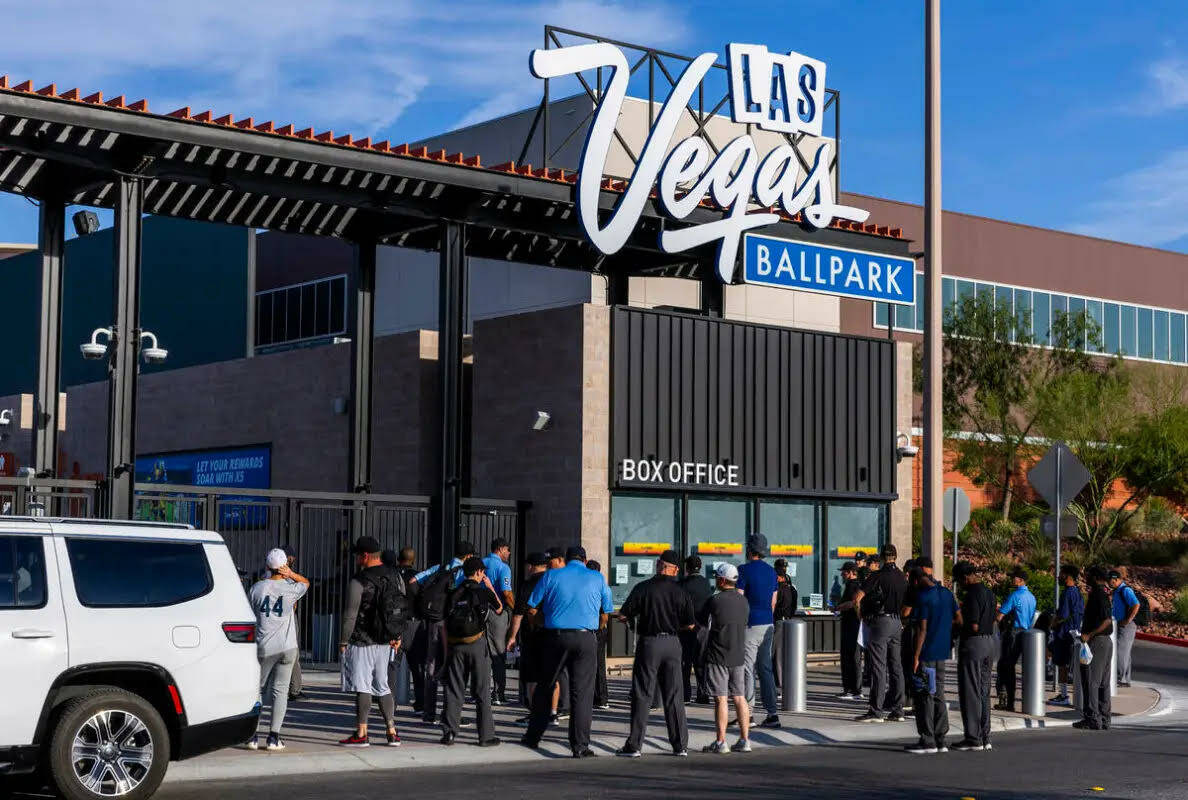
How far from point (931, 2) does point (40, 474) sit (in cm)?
1266

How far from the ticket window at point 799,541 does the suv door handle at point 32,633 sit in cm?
1500

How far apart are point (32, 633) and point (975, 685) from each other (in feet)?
28.7

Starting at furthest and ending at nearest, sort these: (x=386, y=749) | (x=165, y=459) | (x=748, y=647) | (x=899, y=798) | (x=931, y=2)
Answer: (x=165, y=459) → (x=931, y=2) → (x=748, y=647) → (x=386, y=749) → (x=899, y=798)

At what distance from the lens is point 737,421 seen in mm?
23875

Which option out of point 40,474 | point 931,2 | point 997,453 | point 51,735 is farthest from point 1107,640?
point 997,453

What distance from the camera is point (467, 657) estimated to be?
1433 centimetres

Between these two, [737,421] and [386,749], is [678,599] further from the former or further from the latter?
[737,421]

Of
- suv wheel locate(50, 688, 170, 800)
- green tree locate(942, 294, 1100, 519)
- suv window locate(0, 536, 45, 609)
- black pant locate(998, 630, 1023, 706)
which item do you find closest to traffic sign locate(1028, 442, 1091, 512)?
black pant locate(998, 630, 1023, 706)

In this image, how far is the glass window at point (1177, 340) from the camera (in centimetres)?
5722

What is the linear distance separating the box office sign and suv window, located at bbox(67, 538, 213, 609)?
1177 cm

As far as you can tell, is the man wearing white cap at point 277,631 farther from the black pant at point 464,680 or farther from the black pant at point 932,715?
the black pant at point 932,715

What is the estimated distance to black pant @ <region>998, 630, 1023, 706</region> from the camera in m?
18.4

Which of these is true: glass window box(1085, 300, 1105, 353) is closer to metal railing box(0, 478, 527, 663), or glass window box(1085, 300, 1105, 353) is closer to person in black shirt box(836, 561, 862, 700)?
metal railing box(0, 478, 527, 663)

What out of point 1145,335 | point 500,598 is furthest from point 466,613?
point 1145,335
